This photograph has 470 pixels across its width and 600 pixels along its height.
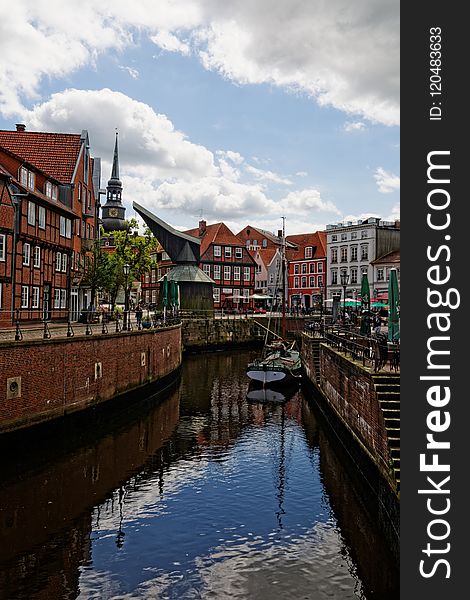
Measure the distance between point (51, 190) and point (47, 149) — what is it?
20.5 feet

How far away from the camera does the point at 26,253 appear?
33.2 m

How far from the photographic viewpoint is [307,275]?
83250 mm

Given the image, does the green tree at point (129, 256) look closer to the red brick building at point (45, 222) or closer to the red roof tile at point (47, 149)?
the red brick building at point (45, 222)

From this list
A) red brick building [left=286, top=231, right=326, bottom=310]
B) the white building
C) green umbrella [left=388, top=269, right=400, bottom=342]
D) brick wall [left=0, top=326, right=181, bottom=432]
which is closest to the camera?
green umbrella [left=388, top=269, right=400, bottom=342]

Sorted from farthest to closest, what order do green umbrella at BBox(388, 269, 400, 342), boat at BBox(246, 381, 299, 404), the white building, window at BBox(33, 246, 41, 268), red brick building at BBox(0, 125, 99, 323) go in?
the white building < window at BBox(33, 246, 41, 268) < boat at BBox(246, 381, 299, 404) < red brick building at BBox(0, 125, 99, 323) < green umbrella at BBox(388, 269, 400, 342)

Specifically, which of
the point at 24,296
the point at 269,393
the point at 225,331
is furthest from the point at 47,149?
the point at 225,331

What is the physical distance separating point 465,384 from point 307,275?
74193 mm

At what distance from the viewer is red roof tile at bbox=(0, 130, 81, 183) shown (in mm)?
41500

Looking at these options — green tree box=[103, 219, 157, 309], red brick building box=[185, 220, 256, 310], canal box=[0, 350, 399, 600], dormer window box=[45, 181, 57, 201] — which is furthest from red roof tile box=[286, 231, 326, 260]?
canal box=[0, 350, 399, 600]

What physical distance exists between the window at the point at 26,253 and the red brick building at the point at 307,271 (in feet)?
164

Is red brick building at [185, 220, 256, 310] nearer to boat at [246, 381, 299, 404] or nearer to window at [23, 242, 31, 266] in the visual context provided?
boat at [246, 381, 299, 404]

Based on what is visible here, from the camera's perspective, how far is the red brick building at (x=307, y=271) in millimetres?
81000

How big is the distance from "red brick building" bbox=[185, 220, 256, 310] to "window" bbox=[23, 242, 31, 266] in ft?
158

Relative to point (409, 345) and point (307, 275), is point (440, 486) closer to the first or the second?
point (409, 345)
